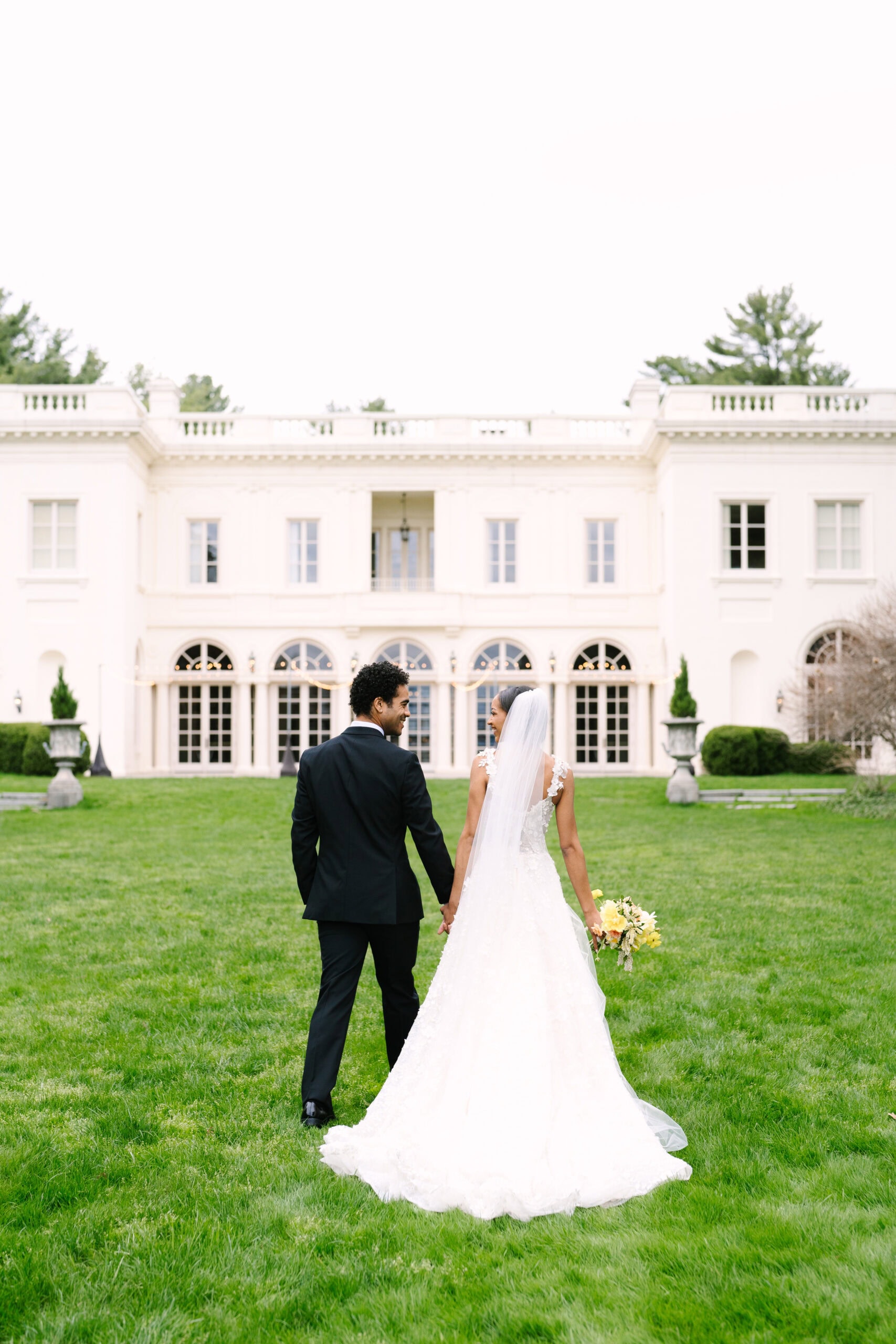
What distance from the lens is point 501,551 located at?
29828mm

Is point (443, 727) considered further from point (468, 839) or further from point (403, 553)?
point (468, 839)

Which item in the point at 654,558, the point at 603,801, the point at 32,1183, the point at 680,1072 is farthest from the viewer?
the point at 654,558

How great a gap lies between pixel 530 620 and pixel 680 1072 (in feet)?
79.5

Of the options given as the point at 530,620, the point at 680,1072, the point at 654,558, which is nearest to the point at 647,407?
the point at 654,558

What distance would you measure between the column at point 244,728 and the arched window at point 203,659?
60cm

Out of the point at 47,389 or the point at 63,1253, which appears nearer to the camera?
the point at 63,1253

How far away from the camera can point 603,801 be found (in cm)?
1945

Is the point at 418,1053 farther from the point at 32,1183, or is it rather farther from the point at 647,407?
the point at 647,407

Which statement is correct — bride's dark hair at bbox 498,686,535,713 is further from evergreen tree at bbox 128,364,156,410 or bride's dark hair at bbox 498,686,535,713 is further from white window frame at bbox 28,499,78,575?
evergreen tree at bbox 128,364,156,410

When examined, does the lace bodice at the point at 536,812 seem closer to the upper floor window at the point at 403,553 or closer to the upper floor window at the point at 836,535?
the upper floor window at the point at 836,535

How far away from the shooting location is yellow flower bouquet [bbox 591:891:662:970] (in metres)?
4.88

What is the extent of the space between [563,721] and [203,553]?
9907mm

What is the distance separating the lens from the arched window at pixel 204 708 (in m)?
29.2

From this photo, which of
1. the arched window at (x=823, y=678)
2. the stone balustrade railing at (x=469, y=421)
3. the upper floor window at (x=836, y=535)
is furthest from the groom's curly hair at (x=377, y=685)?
the upper floor window at (x=836, y=535)
